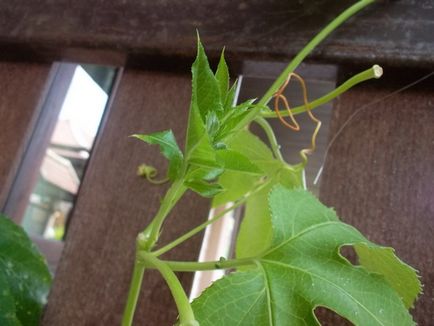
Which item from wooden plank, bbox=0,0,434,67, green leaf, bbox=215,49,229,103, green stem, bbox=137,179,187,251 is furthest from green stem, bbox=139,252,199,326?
wooden plank, bbox=0,0,434,67

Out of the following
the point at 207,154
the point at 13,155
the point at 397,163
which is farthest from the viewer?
the point at 13,155

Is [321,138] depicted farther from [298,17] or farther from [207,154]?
[207,154]

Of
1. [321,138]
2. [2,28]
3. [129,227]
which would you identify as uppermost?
[321,138]

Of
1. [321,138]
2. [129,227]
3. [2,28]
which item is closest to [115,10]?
[2,28]

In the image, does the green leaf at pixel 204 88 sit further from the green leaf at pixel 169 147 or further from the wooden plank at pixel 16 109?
the wooden plank at pixel 16 109

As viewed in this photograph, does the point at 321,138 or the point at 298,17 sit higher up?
the point at 321,138
